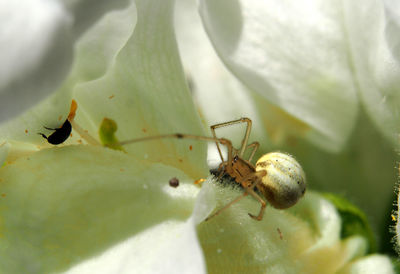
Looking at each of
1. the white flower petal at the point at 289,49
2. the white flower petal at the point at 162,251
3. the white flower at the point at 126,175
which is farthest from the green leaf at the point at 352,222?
the white flower petal at the point at 162,251

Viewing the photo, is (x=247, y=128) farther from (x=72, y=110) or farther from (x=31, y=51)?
(x=31, y=51)

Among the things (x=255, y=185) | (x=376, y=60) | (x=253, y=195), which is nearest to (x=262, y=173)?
(x=255, y=185)

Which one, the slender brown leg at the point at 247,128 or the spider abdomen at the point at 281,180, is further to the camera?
the slender brown leg at the point at 247,128

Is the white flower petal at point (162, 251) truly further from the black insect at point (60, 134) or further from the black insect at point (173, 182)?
the black insect at point (60, 134)

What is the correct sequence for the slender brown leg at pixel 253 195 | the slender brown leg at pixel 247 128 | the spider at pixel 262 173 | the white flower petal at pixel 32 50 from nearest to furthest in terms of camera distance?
the white flower petal at pixel 32 50 → the slender brown leg at pixel 253 195 → the spider at pixel 262 173 → the slender brown leg at pixel 247 128

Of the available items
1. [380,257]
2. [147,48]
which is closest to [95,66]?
[147,48]

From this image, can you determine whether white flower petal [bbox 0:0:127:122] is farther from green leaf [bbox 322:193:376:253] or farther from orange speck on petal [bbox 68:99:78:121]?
green leaf [bbox 322:193:376:253]

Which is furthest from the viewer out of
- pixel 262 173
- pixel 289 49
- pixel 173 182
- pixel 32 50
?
pixel 262 173
